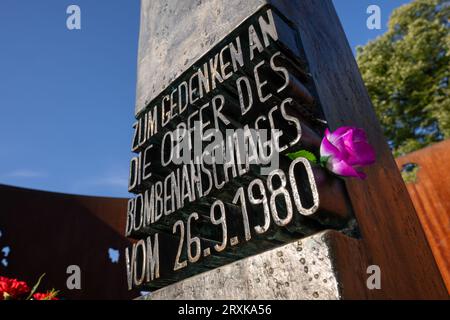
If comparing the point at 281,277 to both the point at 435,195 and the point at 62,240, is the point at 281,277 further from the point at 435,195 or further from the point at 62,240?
the point at 62,240

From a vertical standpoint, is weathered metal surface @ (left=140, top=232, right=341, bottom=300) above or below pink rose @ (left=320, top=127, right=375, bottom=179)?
below

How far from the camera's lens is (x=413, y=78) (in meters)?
11.1

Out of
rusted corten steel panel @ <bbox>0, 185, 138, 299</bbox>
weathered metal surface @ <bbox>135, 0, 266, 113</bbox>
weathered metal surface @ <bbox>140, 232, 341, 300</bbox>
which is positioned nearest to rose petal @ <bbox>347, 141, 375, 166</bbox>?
weathered metal surface @ <bbox>140, 232, 341, 300</bbox>

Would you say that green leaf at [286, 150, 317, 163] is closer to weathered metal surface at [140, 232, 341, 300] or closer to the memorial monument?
the memorial monument

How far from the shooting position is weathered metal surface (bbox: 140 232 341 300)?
1392 millimetres

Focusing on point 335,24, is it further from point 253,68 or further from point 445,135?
point 445,135

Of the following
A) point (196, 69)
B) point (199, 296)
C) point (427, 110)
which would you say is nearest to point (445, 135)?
point (427, 110)

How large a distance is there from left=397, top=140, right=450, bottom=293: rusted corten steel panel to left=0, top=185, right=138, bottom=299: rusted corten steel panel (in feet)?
22.8

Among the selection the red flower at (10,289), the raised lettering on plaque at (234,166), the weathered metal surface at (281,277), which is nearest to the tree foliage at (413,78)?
the raised lettering on plaque at (234,166)

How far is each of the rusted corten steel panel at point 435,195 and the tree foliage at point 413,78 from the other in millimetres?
4388

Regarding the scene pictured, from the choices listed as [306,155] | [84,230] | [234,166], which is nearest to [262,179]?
[234,166]

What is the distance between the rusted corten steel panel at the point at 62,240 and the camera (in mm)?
7297

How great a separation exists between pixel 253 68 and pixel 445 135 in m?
9.75
